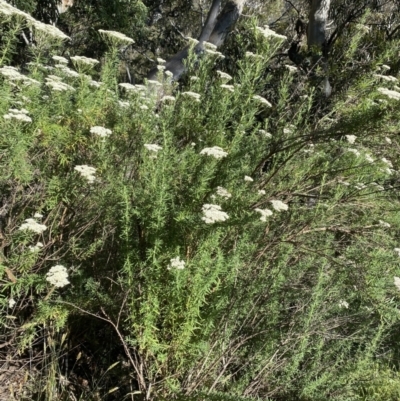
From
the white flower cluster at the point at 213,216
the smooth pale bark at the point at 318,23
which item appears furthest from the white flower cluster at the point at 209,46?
the smooth pale bark at the point at 318,23

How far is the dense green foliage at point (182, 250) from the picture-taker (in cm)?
265

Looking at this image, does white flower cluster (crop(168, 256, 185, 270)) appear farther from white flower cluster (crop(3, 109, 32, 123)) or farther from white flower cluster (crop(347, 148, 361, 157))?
white flower cluster (crop(347, 148, 361, 157))

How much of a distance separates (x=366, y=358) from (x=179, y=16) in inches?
714

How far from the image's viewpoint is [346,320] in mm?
3260

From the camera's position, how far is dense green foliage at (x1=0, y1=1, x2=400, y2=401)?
2646 mm

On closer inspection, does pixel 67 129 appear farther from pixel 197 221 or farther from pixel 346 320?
pixel 346 320

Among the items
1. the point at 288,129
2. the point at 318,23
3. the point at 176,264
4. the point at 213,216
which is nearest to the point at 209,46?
the point at 288,129

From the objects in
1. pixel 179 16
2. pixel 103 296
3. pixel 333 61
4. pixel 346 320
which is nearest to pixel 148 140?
pixel 103 296

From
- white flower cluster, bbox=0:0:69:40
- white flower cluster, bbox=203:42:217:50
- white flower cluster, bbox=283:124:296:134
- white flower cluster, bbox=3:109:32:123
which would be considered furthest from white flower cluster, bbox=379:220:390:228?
white flower cluster, bbox=0:0:69:40

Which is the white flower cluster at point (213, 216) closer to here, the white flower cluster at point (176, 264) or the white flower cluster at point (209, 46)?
the white flower cluster at point (176, 264)

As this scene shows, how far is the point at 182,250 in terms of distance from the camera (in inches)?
108

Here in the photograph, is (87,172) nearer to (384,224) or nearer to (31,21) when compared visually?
(31,21)

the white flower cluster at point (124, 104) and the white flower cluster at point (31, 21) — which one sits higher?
the white flower cluster at point (31, 21)

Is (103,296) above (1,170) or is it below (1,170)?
below
